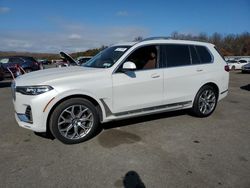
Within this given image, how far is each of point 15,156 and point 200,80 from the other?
408 cm

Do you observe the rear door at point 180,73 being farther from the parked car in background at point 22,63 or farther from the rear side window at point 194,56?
the parked car in background at point 22,63

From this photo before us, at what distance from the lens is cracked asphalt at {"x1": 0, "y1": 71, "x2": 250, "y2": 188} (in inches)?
127

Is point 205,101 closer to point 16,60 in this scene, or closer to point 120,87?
point 120,87

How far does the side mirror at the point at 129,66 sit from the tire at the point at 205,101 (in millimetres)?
2039

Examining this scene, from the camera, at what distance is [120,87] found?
4.68 meters

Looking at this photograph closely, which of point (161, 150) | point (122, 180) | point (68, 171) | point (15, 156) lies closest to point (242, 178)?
point (161, 150)

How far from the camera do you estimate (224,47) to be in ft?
257


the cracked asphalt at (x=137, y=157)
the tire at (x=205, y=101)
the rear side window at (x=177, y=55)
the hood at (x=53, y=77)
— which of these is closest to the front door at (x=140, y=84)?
the rear side window at (x=177, y=55)

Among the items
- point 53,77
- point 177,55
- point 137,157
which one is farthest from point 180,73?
point 53,77

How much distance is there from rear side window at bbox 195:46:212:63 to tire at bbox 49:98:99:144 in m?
2.95

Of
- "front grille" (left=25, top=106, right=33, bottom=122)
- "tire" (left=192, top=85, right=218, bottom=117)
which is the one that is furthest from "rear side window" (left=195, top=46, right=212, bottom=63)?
"front grille" (left=25, top=106, right=33, bottom=122)

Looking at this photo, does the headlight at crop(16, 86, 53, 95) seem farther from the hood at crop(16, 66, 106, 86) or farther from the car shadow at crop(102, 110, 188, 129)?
the car shadow at crop(102, 110, 188, 129)

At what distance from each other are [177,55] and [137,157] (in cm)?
264

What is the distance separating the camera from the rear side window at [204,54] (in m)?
5.98
